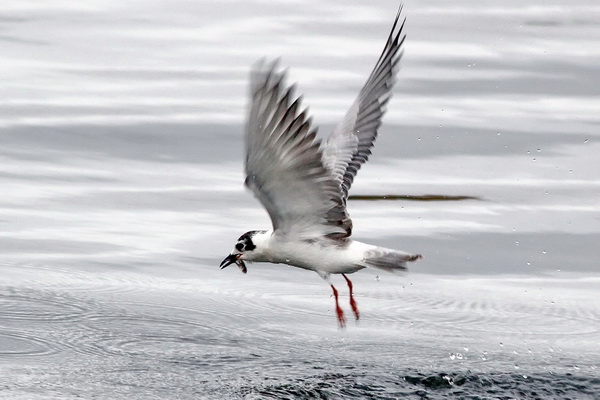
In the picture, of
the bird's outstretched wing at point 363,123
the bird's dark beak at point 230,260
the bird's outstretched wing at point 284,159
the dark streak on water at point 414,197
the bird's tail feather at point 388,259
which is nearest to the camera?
the bird's outstretched wing at point 284,159

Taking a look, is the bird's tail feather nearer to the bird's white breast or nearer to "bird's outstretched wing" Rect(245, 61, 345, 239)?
→ the bird's white breast

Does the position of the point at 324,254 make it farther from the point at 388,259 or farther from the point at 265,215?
the point at 265,215

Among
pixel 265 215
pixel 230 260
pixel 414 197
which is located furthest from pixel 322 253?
pixel 414 197

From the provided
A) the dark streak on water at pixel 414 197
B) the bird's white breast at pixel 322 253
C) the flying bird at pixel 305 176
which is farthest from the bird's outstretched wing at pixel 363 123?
the dark streak on water at pixel 414 197

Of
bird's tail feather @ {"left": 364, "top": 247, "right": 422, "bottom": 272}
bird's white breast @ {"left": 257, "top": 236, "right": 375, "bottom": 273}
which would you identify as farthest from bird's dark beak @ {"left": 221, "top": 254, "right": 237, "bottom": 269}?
bird's tail feather @ {"left": 364, "top": 247, "right": 422, "bottom": 272}

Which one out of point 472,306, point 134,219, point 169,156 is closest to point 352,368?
point 472,306

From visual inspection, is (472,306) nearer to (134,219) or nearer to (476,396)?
(476,396)

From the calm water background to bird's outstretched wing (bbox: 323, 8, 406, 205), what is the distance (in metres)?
1.04

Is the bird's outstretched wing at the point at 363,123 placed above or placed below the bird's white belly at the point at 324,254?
above

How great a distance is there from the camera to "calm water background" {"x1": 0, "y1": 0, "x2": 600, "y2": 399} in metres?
8.53

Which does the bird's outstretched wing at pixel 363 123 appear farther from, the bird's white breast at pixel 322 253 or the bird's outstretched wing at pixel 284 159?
the bird's outstretched wing at pixel 284 159

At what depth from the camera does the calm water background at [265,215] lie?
28.0ft

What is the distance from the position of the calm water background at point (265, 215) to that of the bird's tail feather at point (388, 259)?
586 mm

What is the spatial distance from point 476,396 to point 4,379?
2684 millimetres
